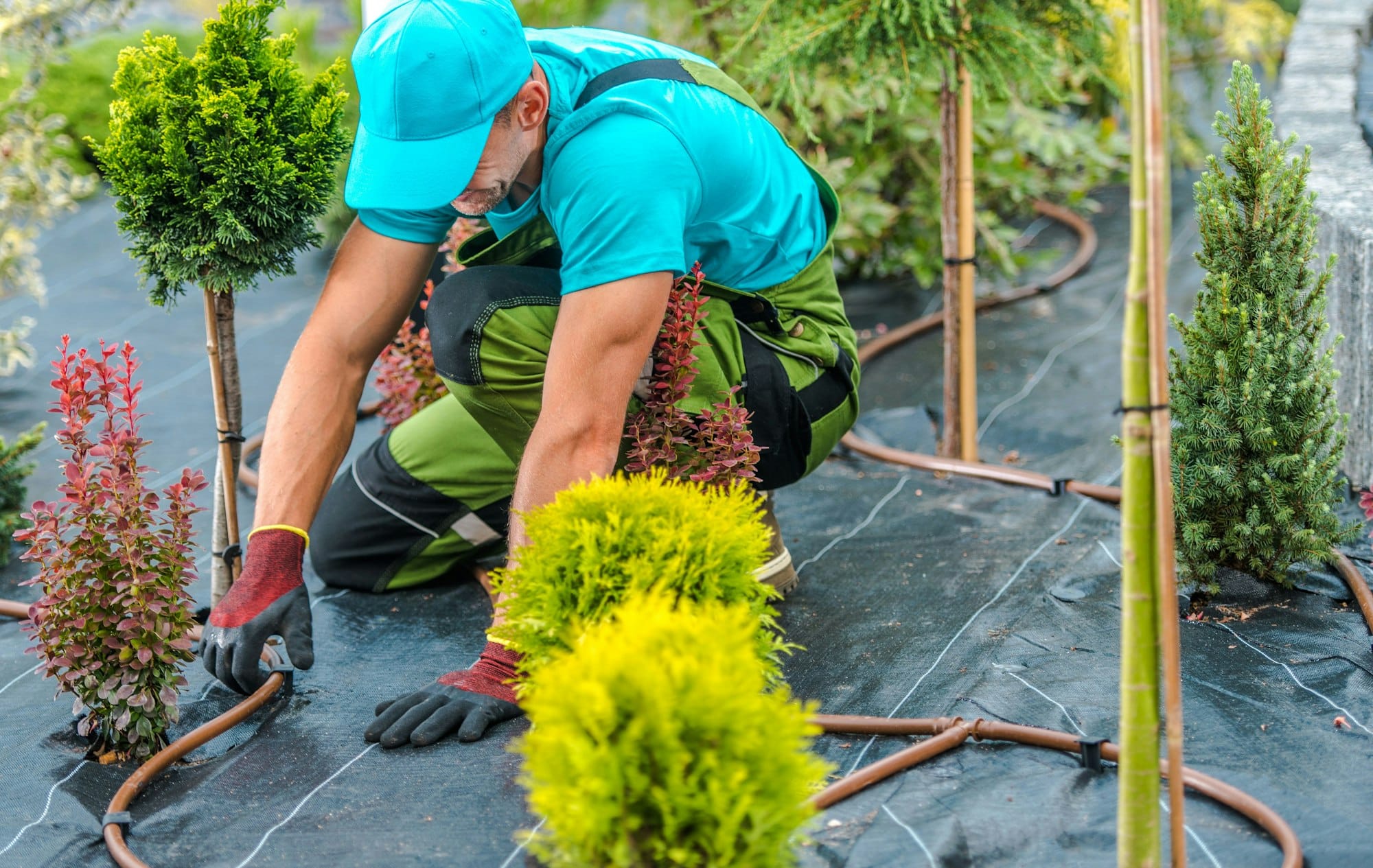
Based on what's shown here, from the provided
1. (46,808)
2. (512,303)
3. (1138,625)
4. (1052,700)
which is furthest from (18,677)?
(1138,625)

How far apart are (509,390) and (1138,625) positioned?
1.60 metres

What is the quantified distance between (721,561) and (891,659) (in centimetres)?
92

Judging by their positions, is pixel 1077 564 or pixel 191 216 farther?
pixel 1077 564

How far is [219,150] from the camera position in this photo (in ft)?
8.62

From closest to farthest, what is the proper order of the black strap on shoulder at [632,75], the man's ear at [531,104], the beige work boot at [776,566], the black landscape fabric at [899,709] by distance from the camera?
1. the black landscape fabric at [899,709]
2. the man's ear at [531,104]
3. the black strap on shoulder at [632,75]
4. the beige work boot at [776,566]

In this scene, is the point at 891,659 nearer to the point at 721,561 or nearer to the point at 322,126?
the point at 721,561

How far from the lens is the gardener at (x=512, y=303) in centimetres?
245

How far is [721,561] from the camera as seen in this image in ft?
6.47

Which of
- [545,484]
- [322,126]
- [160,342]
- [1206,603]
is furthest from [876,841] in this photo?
[160,342]

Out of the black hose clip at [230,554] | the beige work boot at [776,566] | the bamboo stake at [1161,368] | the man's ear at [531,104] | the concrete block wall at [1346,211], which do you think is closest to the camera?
the bamboo stake at [1161,368]

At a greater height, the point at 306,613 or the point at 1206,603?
the point at 306,613

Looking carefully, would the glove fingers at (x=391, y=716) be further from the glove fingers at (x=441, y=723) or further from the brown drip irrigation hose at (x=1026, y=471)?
→ the brown drip irrigation hose at (x=1026, y=471)

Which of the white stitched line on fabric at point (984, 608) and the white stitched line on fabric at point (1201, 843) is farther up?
the white stitched line on fabric at point (1201, 843)

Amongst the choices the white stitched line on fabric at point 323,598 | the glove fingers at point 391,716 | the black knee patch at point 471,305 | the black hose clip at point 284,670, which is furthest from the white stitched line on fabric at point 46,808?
the black knee patch at point 471,305
